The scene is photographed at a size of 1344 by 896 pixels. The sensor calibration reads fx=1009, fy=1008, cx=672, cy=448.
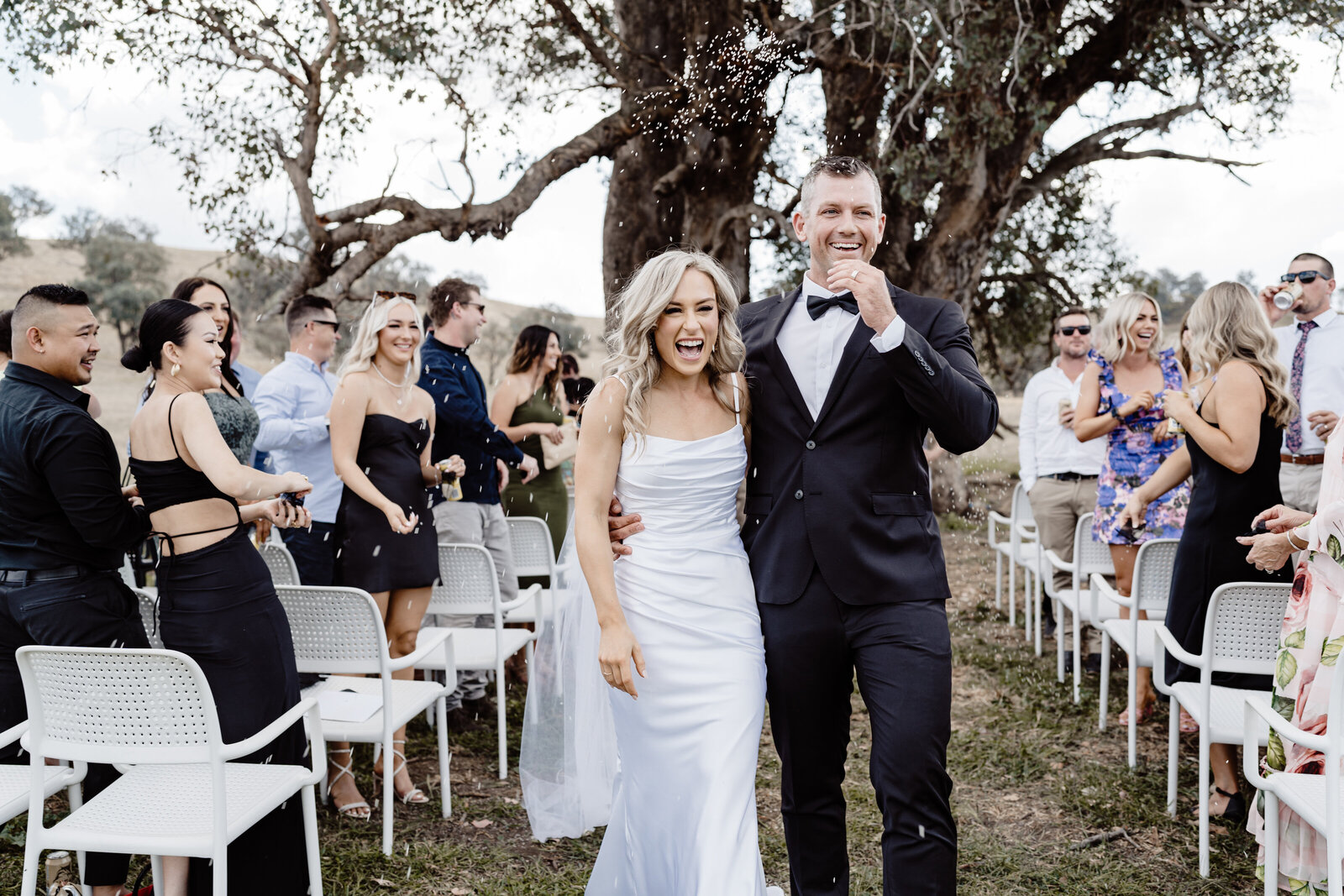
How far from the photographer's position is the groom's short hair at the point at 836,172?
9.06ft

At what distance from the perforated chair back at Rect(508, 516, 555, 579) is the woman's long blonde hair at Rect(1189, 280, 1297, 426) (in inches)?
140

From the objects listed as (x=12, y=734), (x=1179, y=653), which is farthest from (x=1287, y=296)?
(x=12, y=734)

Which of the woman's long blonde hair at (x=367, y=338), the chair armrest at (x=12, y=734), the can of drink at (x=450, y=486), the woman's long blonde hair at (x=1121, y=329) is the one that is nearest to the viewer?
the chair armrest at (x=12, y=734)

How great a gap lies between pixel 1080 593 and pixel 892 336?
391 centimetres

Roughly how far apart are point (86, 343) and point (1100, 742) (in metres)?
4.93

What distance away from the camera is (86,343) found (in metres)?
3.37

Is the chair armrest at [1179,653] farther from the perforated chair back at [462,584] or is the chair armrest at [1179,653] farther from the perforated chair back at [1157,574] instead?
the perforated chair back at [462,584]

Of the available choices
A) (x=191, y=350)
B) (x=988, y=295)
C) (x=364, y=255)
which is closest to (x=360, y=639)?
(x=191, y=350)

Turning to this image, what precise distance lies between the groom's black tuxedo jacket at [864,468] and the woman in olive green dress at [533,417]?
3793 mm

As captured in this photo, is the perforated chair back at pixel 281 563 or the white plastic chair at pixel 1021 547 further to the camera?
the white plastic chair at pixel 1021 547

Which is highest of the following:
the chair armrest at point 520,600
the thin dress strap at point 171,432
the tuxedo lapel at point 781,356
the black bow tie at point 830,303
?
the black bow tie at point 830,303

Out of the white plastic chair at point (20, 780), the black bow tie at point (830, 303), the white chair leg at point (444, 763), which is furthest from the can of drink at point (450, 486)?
the black bow tie at point (830, 303)

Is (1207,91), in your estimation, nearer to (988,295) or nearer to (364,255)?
(988,295)

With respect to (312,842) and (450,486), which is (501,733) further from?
(312,842)
